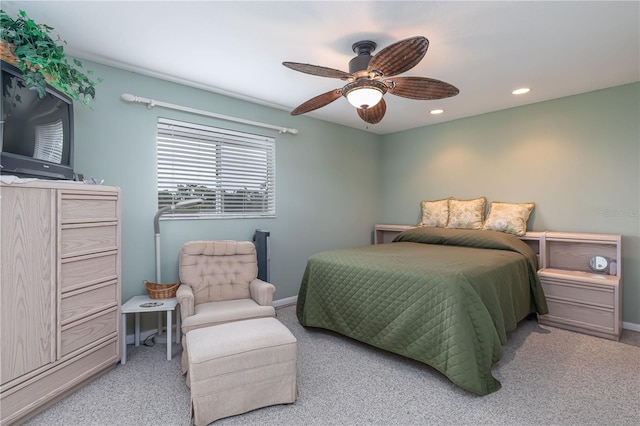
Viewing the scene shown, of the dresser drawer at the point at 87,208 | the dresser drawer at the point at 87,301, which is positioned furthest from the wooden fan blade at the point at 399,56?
the dresser drawer at the point at 87,301

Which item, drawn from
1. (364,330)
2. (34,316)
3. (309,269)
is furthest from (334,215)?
(34,316)

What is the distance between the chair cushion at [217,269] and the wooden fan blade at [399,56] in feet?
6.18

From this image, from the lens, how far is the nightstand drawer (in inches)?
111

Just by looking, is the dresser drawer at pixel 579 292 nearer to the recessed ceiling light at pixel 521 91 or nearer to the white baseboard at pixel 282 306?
the white baseboard at pixel 282 306

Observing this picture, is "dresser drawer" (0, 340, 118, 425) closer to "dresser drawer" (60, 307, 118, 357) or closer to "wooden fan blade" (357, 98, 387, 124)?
"dresser drawer" (60, 307, 118, 357)

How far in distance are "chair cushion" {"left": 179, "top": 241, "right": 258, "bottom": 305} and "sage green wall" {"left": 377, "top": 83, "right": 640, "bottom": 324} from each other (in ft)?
9.31

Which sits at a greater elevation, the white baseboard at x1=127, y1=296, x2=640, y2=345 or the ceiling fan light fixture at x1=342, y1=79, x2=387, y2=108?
the ceiling fan light fixture at x1=342, y1=79, x2=387, y2=108

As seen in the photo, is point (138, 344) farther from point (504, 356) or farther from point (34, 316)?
point (504, 356)

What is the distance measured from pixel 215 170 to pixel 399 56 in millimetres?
2194

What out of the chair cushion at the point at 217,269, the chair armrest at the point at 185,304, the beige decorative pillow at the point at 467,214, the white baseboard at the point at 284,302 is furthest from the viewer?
the beige decorative pillow at the point at 467,214

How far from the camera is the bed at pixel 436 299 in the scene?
77.8 inches

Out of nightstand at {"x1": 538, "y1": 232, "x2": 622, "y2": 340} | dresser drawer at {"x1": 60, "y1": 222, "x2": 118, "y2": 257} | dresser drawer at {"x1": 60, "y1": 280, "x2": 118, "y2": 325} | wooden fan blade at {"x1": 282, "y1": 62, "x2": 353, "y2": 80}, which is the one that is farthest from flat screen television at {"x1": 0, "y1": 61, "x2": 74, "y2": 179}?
nightstand at {"x1": 538, "y1": 232, "x2": 622, "y2": 340}

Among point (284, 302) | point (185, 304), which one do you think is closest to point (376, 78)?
point (185, 304)

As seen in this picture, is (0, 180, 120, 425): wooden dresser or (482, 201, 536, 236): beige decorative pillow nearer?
(0, 180, 120, 425): wooden dresser
